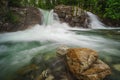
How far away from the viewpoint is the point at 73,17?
16641 mm

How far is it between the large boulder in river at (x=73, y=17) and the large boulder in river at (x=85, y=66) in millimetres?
11857

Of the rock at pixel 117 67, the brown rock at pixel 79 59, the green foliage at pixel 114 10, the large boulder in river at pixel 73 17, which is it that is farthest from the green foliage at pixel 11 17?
the green foliage at pixel 114 10

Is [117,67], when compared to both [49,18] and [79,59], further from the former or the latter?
[49,18]

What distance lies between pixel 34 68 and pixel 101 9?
57.7 ft

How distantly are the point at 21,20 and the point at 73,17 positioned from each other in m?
5.84

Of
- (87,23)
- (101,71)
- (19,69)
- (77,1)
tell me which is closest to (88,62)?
(101,71)

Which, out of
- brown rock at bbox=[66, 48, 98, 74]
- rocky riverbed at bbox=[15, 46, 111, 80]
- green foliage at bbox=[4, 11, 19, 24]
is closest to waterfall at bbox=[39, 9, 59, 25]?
green foliage at bbox=[4, 11, 19, 24]

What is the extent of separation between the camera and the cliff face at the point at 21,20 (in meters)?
12.1

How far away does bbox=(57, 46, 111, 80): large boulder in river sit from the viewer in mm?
4371

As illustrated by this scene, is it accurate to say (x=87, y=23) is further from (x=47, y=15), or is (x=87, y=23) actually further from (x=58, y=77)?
(x=58, y=77)

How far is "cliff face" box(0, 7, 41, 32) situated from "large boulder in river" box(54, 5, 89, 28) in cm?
267

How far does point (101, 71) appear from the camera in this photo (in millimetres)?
4520

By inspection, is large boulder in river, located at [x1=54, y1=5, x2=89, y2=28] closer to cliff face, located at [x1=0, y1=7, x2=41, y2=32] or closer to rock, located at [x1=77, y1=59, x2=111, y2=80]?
cliff face, located at [x1=0, y1=7, x2=41, y2=32]

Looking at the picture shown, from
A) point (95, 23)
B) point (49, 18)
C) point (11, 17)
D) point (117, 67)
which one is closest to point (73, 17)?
point (49, 18)
